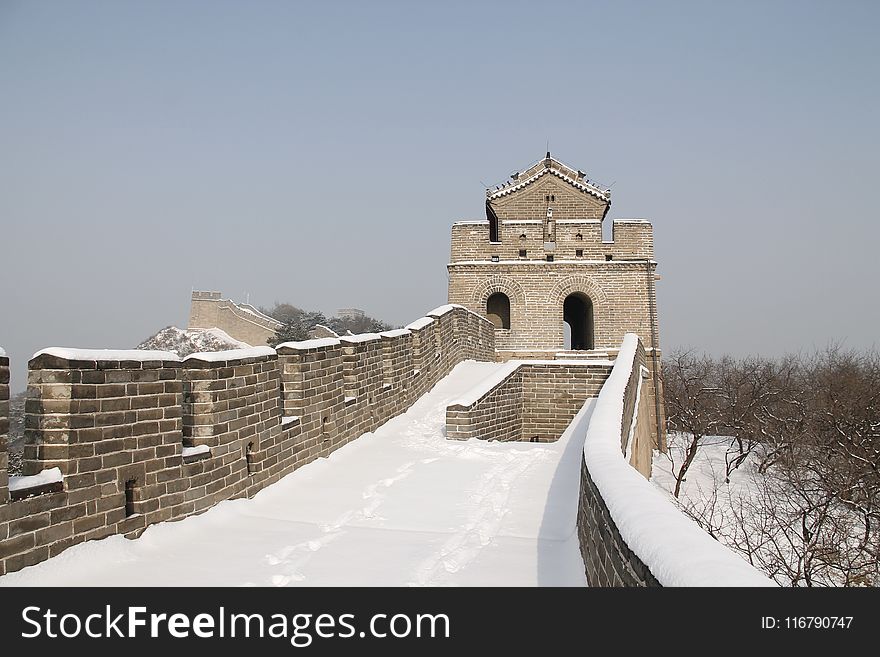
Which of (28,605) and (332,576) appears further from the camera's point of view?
(332,576)

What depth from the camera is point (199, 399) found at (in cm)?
545

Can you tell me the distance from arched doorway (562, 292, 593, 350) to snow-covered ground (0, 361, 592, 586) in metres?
14.8

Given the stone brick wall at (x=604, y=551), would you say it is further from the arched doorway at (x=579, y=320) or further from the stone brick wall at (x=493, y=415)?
the arched doorway at (x=579, y=320)

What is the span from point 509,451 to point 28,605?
6.07 metres

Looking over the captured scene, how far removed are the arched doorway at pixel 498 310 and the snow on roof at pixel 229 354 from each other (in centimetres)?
1592

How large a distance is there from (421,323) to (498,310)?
34.3 ft

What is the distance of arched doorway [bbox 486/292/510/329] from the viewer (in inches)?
871

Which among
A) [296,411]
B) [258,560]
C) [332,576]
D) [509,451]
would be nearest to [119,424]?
[258,560]

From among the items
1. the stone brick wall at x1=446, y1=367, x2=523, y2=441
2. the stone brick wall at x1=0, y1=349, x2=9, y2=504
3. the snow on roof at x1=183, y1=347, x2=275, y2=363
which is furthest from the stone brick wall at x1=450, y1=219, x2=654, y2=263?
the stone brick wall at x1=0, y1=349, x2=9, y2=504

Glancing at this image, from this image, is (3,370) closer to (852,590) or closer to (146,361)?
(146,361)

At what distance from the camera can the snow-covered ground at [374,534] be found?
→ 4008 mm

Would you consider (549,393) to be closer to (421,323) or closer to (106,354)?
(421,323)

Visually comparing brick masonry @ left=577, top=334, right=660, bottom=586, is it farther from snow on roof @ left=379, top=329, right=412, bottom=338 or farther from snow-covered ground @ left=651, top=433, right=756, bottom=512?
snow-covered ground @ left=651, top=433, right=756, bottom=512

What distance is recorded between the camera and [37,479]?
3.85m
